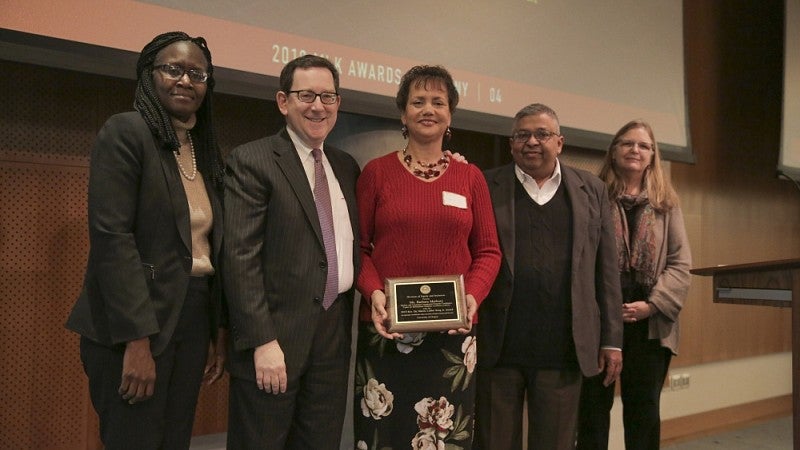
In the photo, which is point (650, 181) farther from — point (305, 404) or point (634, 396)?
point (305, 404)

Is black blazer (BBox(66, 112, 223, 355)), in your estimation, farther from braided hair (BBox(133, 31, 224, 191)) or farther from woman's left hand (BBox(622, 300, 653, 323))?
woman's left hand (BBox(622, 300, 653, 323))

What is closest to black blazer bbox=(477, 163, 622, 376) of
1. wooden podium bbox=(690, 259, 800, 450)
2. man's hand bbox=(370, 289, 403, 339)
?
wooden podium bbox=(690, 259, 800, 450)

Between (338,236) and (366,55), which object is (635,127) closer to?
(366,55)

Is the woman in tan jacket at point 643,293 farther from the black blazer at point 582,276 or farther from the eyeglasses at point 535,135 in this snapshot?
the eyeglasses at point 535,135

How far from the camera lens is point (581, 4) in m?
3.58

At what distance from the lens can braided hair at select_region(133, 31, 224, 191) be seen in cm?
159

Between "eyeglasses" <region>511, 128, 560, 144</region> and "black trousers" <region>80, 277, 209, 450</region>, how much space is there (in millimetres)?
1153

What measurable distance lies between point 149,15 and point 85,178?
0.62 m

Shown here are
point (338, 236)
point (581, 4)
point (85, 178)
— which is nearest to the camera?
point (338, 236)

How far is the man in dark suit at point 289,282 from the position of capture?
5.39ft

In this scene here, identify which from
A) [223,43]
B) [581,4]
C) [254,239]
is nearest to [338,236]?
[254,239]

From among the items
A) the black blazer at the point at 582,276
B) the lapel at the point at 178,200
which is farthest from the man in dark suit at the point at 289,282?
the black blazer at the point at 582,276

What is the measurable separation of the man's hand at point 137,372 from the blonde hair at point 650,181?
74.3 inches

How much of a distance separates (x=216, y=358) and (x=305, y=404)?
0.89 feet
